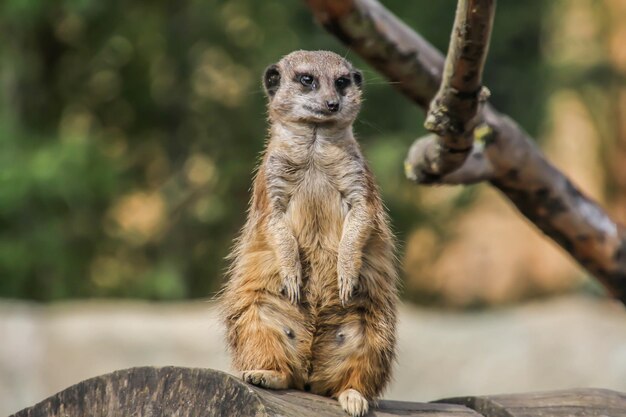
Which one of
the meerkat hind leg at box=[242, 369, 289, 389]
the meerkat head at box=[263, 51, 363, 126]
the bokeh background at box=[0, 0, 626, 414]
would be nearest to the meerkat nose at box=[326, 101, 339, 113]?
the meerkat head at box=[263, 51, 363, 126]

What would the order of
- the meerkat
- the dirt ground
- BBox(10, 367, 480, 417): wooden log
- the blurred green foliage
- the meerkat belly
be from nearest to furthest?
BBox(10, 367, 480, 417): wooden log, the meerkat, the meerkat belly, the dirt ground, the blurred green foliage

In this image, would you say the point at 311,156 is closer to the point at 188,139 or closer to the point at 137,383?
the point at 137,383

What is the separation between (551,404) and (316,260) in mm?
815

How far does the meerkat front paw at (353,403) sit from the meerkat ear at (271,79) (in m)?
1.09

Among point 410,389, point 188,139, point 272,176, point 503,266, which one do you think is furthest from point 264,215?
point 503,266

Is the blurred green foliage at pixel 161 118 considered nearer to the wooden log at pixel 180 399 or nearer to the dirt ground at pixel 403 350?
the dirt ground at pixel 403 350

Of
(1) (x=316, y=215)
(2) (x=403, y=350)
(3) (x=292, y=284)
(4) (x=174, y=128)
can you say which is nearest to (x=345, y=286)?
(3) (x=292, y=284)

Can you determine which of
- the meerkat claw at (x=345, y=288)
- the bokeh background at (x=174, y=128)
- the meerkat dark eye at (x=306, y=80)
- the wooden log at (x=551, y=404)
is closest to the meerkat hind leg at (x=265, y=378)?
the meerkat claw at (x=345, y=288)

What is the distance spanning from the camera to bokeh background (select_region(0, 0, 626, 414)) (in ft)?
29.5

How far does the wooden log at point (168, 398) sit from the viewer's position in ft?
8.55

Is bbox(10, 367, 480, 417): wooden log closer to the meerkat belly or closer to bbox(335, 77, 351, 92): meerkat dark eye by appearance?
the meerkat belly

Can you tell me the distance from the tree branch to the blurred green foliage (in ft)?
14.0

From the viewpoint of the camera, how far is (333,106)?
3312mm

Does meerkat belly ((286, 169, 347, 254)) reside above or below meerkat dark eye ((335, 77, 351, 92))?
below
